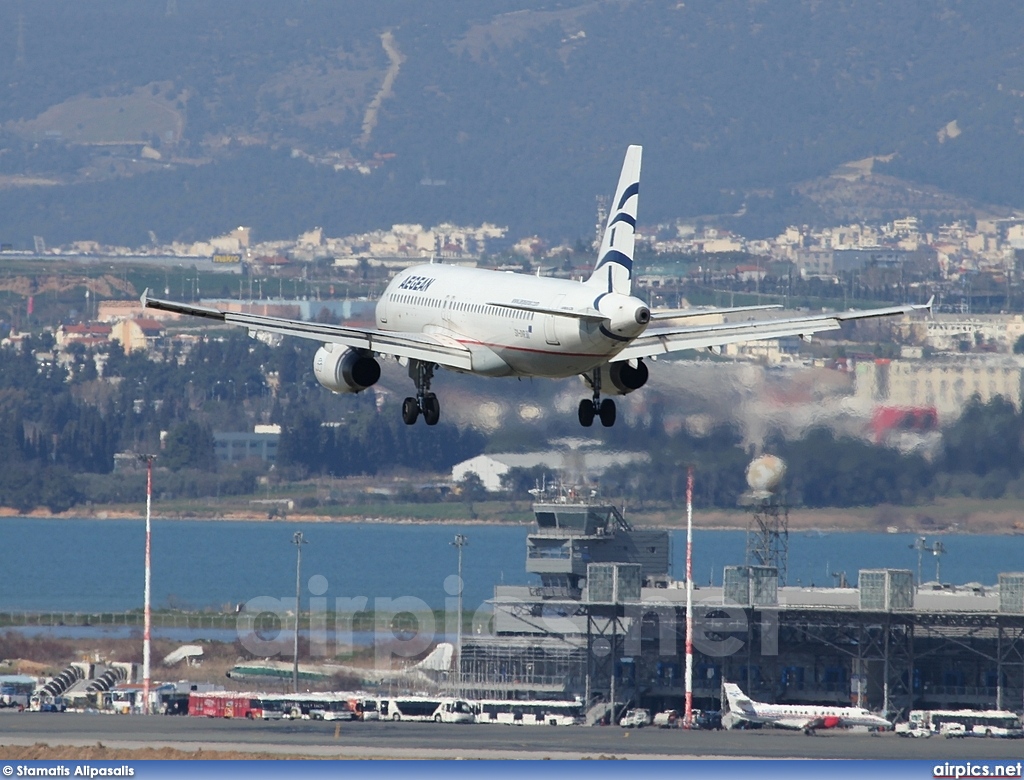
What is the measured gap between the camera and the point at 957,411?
466 feet

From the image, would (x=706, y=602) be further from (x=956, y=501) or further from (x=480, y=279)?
(x=480, y=279)

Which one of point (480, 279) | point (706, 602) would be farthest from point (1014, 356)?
point (480, 279)

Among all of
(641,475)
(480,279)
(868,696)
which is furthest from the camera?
(641,475)

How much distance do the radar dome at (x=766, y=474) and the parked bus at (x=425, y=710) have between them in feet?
87.9

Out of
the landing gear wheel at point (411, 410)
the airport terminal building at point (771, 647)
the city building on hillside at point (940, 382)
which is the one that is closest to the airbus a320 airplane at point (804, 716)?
the airport terminal building at point (771, 647)

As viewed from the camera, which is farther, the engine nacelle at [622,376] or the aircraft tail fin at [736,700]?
the aircraft tail fin at [736,700]

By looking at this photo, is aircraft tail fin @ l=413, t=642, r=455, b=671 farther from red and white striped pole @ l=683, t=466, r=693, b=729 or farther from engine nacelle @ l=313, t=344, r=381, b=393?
engine nacelle @ l=313, t=344, r=381, b=393

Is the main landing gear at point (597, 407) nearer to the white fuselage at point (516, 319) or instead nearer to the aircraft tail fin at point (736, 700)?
the white fuselage at point (516, 319)

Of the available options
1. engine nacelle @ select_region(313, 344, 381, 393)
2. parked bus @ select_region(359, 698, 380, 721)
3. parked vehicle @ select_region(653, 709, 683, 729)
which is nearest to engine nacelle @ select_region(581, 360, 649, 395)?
engine nacelle @ select_region(313, 344, 381, 393)

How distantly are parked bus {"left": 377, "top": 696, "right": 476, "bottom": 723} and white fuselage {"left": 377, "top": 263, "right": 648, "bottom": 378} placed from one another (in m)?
37.0

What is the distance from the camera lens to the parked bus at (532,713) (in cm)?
10600

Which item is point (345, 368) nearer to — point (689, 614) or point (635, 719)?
point (689, 614)

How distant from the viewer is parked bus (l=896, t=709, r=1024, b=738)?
10338cm

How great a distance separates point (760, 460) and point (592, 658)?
14.9 m
